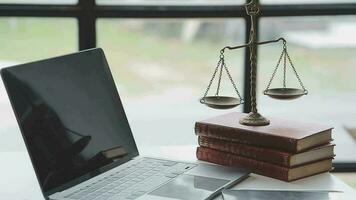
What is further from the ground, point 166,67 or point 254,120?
point 166,67

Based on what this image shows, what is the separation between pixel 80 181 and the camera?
1.53m

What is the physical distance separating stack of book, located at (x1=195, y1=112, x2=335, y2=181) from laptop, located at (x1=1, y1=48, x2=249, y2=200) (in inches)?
2.0

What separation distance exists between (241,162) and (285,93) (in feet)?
0.78

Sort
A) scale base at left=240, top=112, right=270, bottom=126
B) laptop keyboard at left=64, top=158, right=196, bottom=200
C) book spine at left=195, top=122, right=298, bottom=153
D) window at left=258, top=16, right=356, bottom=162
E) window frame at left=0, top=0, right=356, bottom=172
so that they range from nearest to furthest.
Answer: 1. laptop keyboard at left=64, top=158, right=196, bottom=200
2. book spine at left=195, top=122, right=298, bottom=153
3. scale base at left=240, top=112, right=270, bottom=126
4. window frame at left=0, top=0, right=356, bottom=172
5. window at left=258, top=16, right=356, bottom=162

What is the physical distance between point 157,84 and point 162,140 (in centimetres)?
21

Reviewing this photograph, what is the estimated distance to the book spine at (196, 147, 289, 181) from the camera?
1.60m

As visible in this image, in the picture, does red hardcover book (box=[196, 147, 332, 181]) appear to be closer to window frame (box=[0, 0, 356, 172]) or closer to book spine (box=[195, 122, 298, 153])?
book spine (box=[195, 122, 298, 153])

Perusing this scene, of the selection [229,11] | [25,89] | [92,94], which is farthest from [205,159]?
[229,11]

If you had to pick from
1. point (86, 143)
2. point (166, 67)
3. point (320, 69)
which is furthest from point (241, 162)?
point (320, 69)

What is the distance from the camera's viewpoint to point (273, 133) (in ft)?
5.26

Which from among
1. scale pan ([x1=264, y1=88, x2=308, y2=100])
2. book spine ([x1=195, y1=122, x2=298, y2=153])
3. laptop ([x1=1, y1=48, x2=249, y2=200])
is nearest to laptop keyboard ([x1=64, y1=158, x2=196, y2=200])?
laptop ([x1=1, y1=48, x2=249, y2=200])

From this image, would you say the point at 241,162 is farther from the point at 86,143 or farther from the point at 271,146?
the point at 86,143

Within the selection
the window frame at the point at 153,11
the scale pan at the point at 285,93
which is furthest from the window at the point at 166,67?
the scale pan at the point at 285,93

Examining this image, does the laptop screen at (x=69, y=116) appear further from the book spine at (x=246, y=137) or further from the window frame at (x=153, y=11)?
the window frame at (x=153, y=11)
